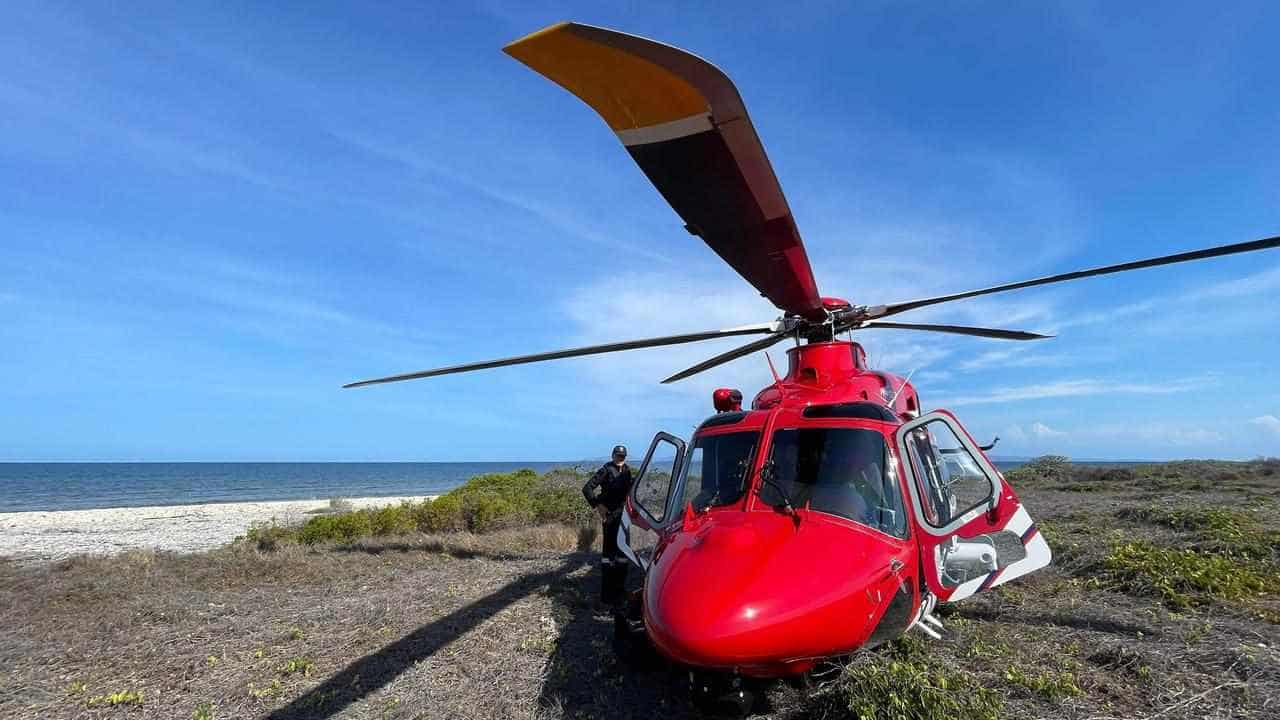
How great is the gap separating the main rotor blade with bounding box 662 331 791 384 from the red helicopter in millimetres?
109

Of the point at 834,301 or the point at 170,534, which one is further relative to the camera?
the point at 170,534

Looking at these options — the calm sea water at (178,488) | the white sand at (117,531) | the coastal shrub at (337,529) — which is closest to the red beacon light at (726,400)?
the coastal shrub at (337,529)

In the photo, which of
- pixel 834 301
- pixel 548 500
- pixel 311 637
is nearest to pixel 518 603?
pixel 311 637

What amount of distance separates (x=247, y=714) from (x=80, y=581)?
5.65 metres

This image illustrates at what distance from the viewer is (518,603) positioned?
668cm

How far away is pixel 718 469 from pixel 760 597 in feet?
5.45

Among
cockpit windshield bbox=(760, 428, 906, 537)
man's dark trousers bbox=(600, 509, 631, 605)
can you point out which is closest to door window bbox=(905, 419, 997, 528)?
cockpit windshield bbox=(760, 428, 906, 537)

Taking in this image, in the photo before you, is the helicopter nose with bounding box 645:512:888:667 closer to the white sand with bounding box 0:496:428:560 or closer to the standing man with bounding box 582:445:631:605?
the standing man with bounding box 582:445:631:605

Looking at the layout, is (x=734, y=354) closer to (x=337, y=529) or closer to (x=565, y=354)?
(x=565, y=354)

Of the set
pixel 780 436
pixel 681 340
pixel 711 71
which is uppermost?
pixel 711 71

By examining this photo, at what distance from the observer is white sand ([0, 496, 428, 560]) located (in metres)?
12.5

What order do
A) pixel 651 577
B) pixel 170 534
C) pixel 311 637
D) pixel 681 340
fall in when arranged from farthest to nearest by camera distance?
1. pixel 170 534
2. pixel 311 637
3. pixel 681 340
4. pixel 651 577

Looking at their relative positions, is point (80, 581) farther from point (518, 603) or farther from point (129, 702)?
point (518, 603)

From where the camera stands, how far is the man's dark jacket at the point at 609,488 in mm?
→ 7840
